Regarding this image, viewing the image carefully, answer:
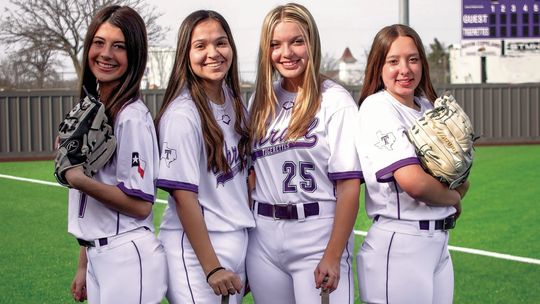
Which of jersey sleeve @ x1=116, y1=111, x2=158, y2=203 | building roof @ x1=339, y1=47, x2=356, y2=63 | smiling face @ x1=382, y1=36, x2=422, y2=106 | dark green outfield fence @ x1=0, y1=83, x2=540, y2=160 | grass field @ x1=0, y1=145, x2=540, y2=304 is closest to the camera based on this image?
jersey sleeve @ x1=116, y1=111, x2=158, y2=203

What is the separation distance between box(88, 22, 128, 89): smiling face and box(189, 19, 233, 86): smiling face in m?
0.33

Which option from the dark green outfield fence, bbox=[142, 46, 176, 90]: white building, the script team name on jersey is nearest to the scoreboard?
the dark green outfield fence

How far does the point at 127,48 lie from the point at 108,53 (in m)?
0.08

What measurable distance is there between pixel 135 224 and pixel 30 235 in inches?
300

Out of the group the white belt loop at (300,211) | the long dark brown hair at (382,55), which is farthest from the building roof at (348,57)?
the white belt loop at (300,211)

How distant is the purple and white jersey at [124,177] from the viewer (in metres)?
3.50

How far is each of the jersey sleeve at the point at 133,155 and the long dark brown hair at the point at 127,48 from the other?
0.09 metres

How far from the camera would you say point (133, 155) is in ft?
11.5

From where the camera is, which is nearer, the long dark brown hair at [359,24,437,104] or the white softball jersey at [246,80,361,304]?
the white softball jersey at [246,80,361,304]

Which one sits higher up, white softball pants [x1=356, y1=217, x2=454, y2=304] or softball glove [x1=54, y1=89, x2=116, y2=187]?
softball glove [x1=54, y1=89, x2=116, y2=187]

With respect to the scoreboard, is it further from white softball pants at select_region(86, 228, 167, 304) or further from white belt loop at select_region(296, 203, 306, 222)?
white softball pants at select_region(86, 228, 167, 304)

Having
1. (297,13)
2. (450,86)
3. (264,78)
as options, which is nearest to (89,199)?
(264,78)

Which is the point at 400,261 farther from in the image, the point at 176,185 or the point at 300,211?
the point at 176,185

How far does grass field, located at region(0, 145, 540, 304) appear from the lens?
7.69 m
